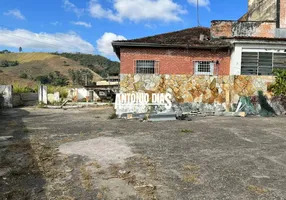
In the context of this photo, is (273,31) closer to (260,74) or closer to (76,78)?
(260,74)

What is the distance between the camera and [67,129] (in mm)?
10125

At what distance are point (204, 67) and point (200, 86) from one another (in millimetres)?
1310

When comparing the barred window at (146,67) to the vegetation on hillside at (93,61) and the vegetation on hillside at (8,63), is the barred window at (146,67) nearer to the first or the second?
the vegetation on hillside at (93,61)

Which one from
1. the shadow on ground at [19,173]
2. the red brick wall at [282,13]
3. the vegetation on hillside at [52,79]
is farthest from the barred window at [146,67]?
the vegetation on hillside at [52,79]

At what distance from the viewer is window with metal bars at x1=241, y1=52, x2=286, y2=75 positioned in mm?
15938

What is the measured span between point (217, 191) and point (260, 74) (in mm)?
13787

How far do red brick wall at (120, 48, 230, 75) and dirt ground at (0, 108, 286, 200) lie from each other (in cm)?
783

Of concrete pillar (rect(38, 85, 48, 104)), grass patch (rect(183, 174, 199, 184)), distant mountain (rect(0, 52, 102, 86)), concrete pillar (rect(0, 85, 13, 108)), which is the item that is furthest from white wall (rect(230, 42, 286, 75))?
distant mountain (rect(0, 52, 102, 86))

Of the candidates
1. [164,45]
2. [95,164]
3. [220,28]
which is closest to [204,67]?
[164,45]

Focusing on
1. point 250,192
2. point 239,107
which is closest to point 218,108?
point 239,107

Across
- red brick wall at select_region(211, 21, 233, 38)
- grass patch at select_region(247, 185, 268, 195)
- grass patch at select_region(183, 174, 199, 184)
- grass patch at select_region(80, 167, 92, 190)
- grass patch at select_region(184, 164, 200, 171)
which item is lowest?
grass patch at select_region(247, 185, 268, 195)

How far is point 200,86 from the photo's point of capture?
1631 centimetres

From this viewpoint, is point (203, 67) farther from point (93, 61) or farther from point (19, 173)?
point (93, 61)

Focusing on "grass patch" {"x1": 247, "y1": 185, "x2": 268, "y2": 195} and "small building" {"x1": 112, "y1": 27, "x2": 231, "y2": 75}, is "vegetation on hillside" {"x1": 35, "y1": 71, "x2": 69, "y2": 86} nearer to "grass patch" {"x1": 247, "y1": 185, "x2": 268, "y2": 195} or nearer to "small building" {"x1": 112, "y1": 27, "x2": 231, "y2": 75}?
"small building" {"x1": 112, "y1": 27, "x2": 231, "y2": 75}
